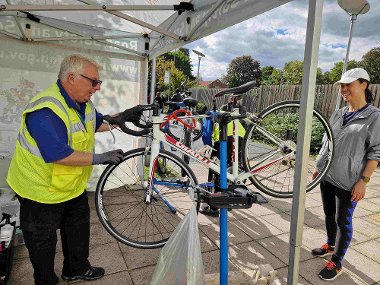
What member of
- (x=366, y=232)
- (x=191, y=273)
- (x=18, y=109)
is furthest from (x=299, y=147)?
(x=18, y=109)

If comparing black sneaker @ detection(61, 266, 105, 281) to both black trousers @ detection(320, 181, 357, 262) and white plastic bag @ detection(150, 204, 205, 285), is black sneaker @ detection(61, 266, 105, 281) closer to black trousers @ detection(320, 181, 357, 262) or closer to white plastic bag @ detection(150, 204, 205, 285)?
white plastic bag @ detection(150, 204, 205, 285)

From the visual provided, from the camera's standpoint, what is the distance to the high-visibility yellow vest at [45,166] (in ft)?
A: 5.49

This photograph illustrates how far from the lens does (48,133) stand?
62.0 inches

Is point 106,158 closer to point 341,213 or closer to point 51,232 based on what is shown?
point 51,232

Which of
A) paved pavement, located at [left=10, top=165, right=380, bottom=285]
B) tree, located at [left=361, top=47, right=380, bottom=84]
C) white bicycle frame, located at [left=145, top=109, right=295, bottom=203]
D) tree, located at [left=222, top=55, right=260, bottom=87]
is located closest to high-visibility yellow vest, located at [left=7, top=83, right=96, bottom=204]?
white bicycle frame, located at [left=145, top=109, right=295, bottom=203]

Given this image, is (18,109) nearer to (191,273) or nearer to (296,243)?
(191,273)

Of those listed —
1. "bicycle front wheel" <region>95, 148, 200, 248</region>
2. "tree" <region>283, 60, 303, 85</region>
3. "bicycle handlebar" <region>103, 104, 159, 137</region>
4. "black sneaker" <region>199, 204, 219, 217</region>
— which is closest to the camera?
"bicycle handlebar" <region>103, 104, 159, 137</region>

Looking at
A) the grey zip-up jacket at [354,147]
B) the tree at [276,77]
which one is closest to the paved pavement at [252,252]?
the grey zip-up jacket at [354,147]

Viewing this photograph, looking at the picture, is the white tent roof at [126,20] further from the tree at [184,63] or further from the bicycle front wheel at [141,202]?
the tree at [184,63]

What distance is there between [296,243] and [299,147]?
0.52 metres

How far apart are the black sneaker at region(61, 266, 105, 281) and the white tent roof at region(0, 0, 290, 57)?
2.21 metres

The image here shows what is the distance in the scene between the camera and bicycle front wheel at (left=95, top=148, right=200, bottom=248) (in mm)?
2266

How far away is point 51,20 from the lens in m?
3.39

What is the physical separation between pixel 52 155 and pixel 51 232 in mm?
651
